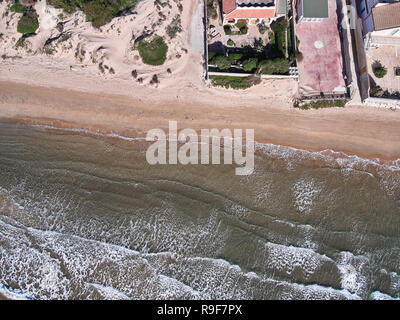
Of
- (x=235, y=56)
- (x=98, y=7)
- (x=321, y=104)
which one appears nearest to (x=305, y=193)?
(x=321, y=104)

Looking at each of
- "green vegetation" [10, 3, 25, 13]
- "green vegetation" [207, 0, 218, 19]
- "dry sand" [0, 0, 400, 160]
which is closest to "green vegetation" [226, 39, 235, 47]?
"green vegetation" [207, 0, 218, 19]

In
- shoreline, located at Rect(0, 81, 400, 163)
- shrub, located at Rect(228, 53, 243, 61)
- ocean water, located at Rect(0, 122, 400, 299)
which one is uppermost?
shrub, located at Rect(228, 53, 243, 61)

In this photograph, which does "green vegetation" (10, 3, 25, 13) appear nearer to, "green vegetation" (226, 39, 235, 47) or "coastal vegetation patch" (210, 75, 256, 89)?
"coastal vegetation patch" (210, 75, 256, 89)

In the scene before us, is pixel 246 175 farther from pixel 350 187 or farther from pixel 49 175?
pixel 49 175

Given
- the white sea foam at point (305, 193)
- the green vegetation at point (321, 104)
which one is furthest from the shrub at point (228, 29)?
the white sea foam at point (305, 193)

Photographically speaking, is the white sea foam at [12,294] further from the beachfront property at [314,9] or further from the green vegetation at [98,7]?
the beachfront property at [314,9]
